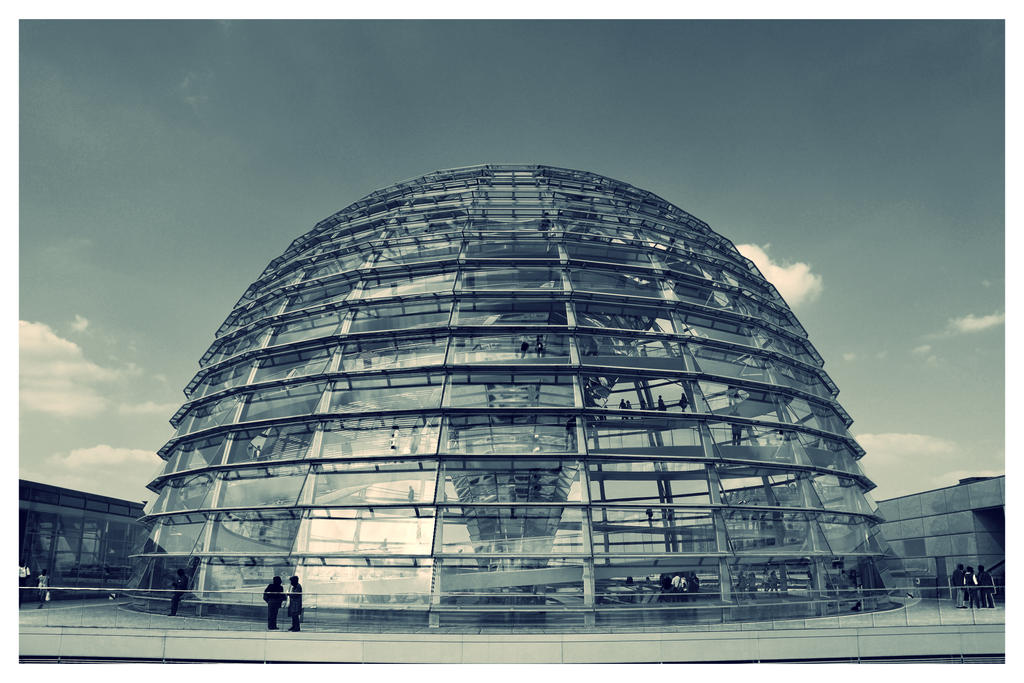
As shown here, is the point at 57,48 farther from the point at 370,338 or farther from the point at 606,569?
the point at 606,569

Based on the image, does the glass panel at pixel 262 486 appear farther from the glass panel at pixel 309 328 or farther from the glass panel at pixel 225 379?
the glass panel at pixel 309 328

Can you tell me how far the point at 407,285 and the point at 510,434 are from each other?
5.24 meters

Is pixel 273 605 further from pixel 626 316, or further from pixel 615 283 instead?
pixel 615 283

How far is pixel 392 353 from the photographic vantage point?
17438 millimetres

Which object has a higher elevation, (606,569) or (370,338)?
(370,338)

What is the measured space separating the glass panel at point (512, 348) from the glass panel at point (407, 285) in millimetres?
1799

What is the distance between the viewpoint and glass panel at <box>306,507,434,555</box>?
570 inches

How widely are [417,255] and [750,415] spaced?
918cm

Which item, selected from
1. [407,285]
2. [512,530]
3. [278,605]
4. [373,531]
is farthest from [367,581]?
[407,285]

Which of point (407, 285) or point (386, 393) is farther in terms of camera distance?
point (407, 285)

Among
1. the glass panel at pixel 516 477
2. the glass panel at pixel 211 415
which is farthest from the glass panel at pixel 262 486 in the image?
the glass panel at pixel 516 477

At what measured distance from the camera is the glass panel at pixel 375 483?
1505 cm

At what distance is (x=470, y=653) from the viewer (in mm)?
11594

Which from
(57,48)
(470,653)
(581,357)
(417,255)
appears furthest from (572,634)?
(57,48)
